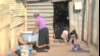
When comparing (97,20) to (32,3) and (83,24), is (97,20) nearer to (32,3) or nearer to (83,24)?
(83,24)

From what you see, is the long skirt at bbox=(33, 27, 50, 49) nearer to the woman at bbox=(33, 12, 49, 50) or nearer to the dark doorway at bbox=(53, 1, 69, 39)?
the woman at bbox=(33, 12, 49, 50)

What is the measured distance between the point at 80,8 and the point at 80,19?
583 millimetres

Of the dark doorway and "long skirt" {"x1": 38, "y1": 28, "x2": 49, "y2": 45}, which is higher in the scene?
the dark doorway

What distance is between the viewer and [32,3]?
18047 mm

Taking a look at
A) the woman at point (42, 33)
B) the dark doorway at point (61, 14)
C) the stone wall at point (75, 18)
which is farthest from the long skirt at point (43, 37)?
the dark doorway at point (61, 14)

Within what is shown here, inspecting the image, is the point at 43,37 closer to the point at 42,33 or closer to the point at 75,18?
the point at 42,33

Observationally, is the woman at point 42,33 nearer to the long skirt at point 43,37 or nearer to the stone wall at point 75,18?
the long skirt at point 43,37

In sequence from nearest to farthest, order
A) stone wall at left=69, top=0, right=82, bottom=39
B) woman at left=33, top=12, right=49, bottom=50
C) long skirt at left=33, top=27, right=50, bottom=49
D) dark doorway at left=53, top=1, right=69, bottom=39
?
woman at left=33, top=12, right=49, bottom=50 → long skirt at left=33, top=27, right=50, bottom=49 → stone wall at left=69, top=0, right=82, bottom=39 → dark doorway at left=53, top=1, right=69, bottom=39

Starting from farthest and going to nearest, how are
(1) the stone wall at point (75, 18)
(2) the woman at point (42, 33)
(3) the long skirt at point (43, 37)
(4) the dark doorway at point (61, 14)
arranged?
(4) the dark doorway at point (61, 14), (1) the stone wall at point (75, 18), (3) the long skirt at point (43, 37), (2) the woman at point (42, 33)

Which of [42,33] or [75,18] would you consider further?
[75,18]

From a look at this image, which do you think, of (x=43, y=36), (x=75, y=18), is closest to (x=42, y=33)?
(x=43, y=36)

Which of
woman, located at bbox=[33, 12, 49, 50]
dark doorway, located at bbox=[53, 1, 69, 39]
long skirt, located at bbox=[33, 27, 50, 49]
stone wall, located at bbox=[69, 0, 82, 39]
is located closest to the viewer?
woman, located at bbox=[33, 12, 49, 50]

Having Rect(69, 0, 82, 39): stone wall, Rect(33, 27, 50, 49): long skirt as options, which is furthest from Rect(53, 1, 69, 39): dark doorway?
Rect(33, 27, 50, 49): long skirt

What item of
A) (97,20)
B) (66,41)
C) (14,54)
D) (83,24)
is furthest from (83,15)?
(97,20)
